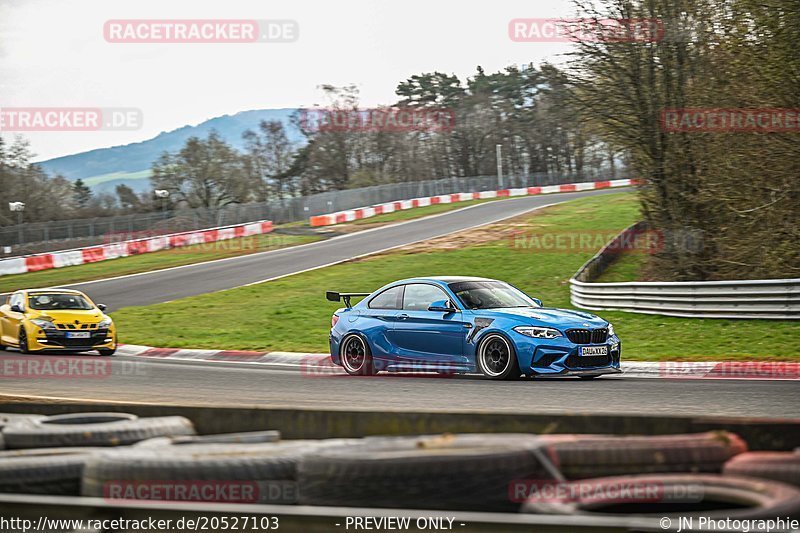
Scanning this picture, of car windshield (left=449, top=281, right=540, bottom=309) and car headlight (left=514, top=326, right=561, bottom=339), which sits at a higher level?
car windshield (left=449, top=281, right=540, bottom=309)

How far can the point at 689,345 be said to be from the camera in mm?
16844

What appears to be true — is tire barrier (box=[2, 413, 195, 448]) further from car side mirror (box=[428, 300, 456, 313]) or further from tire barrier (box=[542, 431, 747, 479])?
car side mirror (box=[428, 300, 456, 313])

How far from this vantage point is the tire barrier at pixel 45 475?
509 cm

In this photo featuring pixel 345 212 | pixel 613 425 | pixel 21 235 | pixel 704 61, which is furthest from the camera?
pixel 345 212

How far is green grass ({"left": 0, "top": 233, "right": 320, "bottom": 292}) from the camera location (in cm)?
3475

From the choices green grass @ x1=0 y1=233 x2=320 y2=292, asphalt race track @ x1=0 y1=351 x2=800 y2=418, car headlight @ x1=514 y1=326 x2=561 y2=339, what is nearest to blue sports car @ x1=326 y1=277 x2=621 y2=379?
car headlight @ x1=514 y1=326 x2=561 y2=339

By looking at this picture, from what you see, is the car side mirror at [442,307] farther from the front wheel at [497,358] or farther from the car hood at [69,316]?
the car hood at [69,316]

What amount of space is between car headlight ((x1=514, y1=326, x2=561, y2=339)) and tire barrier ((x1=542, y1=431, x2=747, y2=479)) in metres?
7.30

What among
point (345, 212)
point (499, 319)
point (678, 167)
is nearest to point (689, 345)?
point (499, 319)

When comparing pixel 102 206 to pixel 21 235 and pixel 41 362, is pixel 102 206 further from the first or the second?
pixel 41 362

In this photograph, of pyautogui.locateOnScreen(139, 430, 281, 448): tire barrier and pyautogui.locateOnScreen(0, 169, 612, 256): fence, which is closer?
pyautogui.locateOnScreen(139, 430, 281, 448): tire barrier

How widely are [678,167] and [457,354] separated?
14.5 meters

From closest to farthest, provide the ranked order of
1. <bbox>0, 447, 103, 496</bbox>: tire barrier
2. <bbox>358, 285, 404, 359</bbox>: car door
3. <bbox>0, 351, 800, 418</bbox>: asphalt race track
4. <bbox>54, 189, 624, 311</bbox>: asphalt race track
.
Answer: <bbox>0, 447, 103, 496</bbox>: tire barrier < <bbox>0, 351, 800, 418</bbox>: asphalt race track < <bbox>358, 285, 404, 359</bbox>: car door < <bbox>54, 189, 624, 311</bbox>: asphalt race track

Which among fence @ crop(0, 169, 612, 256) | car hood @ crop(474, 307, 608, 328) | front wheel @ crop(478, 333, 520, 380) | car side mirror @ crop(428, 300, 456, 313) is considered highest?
fence @ crop(0, 169, 612, 256)
